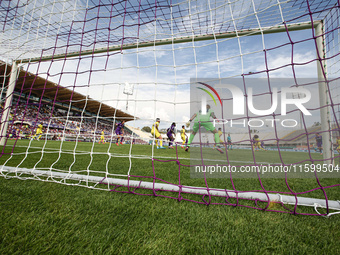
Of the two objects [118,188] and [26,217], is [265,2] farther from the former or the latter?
[26,217]

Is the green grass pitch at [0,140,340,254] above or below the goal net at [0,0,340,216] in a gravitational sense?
below

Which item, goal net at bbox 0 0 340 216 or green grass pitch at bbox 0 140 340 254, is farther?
goal net at bbox 0 0 340 216

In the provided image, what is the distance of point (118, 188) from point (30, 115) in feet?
78.0

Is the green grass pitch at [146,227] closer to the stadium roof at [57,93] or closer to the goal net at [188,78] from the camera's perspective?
the goal net at [188,78]

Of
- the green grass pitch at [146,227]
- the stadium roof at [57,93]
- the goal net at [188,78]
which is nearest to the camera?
the green grass pitch at [146,227]

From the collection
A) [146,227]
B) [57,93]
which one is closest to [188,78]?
[146,227]

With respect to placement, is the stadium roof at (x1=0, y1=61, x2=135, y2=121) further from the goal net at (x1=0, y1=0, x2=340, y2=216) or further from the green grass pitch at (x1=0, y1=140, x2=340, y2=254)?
the green grass pitch at (x1=0, y1=140, x2=340, y2=254)

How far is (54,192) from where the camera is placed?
163 centimetres

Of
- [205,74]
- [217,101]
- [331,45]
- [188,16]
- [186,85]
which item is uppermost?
[188,16]

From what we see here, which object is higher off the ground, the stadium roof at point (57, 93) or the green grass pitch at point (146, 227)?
the stadium roof at point (57, 93)

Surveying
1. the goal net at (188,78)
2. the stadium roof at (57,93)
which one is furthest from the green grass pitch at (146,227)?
the stadium roof at (57,93)

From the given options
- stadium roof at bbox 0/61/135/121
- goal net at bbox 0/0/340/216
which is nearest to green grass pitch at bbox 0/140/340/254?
goal net at bbox 0/0/340/216

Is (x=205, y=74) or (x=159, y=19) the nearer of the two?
(x=205, y=74)

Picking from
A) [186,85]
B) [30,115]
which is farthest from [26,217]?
[30,115]
